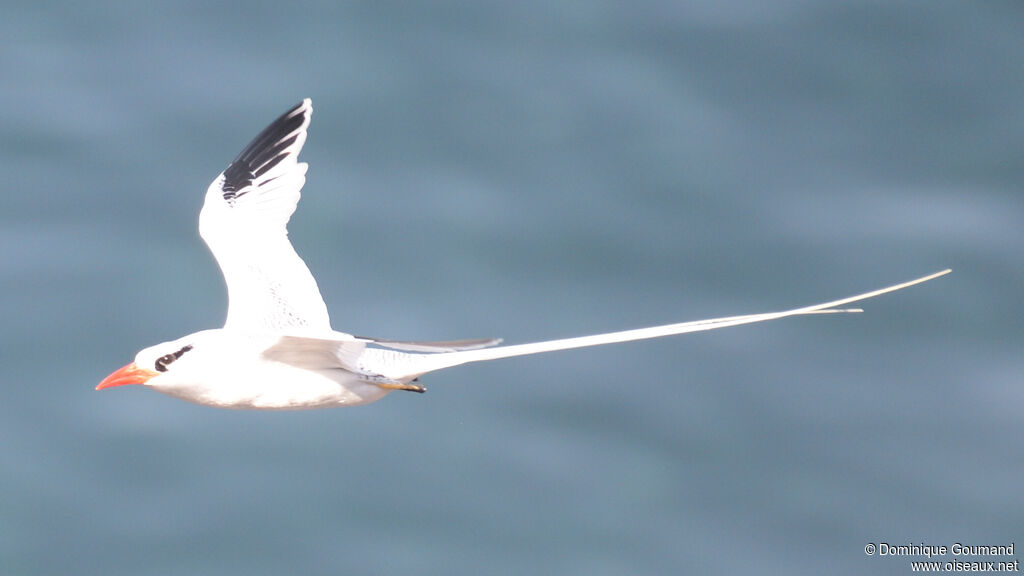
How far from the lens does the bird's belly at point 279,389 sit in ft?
33.2

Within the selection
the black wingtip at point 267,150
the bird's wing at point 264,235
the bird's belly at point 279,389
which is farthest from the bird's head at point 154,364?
the black wingtip at point 267,150

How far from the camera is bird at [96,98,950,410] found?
9.62 m

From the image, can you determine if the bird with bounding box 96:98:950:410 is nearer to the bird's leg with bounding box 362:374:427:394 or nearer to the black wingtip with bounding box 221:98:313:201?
the bird's leg with bounding box 362:374:427:394

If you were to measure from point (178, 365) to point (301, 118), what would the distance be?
363cm

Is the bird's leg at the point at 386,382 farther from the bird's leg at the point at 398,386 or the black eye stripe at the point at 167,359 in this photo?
the black eye stripe at the point at 167,359

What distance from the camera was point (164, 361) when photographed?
396 inches

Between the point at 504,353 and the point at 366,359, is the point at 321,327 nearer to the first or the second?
the point at 366,359

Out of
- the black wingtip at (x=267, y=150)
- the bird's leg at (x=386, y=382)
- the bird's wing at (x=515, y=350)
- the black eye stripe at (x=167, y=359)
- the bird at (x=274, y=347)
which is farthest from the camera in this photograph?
the black wingtip at (x=267, y=150)

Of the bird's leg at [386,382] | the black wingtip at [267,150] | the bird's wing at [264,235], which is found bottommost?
the bird's leg at [386,382]

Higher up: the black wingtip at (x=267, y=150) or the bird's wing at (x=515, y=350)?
the black wingtip at (x=267, y=150)

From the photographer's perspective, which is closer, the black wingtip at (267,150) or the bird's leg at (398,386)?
the bird's leg at (398,386)

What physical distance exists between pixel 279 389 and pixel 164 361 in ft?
2.88

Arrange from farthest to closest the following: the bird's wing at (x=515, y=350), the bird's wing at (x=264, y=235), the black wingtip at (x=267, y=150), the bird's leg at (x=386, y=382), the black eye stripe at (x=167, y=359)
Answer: the black wingtip at (x=267, y=150) < the bird's wing at (x=264, y=235) < the bird's leg at (x=386, y=382) < the black eye stripe at (x=167, y=359) < the bird's wing at (x=515, y=350)

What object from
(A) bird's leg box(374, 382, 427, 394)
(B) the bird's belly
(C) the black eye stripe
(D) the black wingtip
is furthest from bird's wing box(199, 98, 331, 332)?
(A) bird's leg box(374, 382, 427, 394)
